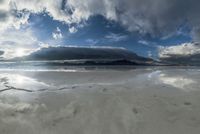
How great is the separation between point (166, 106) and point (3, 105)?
14.4ft

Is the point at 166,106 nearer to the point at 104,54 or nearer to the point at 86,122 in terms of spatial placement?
the point at 86,122

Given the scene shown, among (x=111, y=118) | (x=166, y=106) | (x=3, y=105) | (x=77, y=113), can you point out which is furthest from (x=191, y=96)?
(x=3, y=105)

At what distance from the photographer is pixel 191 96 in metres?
6.87

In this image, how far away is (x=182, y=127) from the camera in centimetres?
409

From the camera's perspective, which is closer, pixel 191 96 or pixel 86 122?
pixel 86 122

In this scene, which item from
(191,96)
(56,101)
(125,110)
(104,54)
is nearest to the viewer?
(125,110)

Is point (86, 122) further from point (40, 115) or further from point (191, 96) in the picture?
point (191, 96)

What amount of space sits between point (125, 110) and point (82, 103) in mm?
1275

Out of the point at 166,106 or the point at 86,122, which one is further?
the point at 166,106

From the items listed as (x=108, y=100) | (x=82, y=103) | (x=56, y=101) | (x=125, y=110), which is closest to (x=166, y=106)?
(x=125, y=110)

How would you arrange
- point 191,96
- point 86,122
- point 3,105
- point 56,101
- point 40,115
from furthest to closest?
point 191,96, point 56,101, point 3,105, point 40,115, point 86,122

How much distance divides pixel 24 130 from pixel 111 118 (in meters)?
1.84

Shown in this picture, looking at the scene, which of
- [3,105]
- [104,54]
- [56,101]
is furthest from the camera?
[104,54]

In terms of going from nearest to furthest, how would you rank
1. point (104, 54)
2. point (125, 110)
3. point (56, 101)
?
point (125, 110) < point (56, 101) < point (104, 54)
